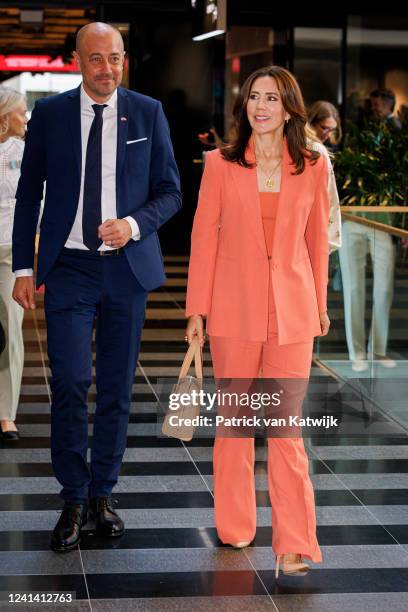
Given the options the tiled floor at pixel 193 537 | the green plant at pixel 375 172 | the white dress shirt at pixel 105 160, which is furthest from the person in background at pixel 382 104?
the white dress shirt at pixel 105 160

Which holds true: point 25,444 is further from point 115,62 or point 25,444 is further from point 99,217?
point 115,62

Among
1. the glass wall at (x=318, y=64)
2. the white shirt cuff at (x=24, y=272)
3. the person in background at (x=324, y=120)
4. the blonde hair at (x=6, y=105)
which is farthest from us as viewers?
the glass wall at (x=318, y=64)

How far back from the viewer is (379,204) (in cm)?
→ 850

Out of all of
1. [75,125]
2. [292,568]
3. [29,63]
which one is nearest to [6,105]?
[75,125]

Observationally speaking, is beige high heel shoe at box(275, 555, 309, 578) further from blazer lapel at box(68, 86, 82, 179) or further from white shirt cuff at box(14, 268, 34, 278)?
blazer lapel at box(68, 86, 82, 179)

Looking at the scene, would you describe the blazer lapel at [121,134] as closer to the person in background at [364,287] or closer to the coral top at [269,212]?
the coral top at [269,212]

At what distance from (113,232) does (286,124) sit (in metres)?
0.73

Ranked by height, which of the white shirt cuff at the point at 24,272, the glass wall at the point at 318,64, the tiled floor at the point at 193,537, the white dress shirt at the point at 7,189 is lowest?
the tiled floor at the point at 193,537

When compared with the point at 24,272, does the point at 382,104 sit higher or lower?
higher

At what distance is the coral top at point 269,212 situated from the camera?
13.3ft

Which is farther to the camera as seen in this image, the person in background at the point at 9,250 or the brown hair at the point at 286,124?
the person in background at the point at 9,250

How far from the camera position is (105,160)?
4.40 meters

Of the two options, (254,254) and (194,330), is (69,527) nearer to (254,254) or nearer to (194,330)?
(194,330)

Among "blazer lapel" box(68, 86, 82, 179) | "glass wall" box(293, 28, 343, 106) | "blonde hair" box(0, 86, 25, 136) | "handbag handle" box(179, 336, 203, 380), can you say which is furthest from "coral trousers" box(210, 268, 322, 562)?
"glass wall" box(293, 28, 343, 106)
